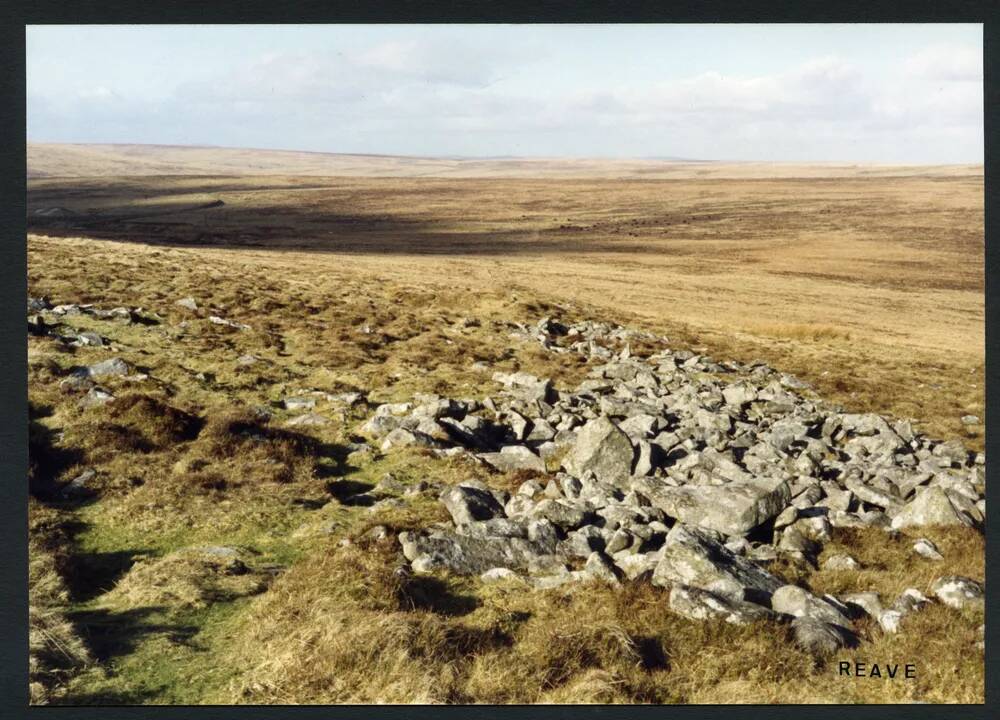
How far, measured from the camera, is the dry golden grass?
741 cm

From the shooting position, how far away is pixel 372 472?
12.7 metres

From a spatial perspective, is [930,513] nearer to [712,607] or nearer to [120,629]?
[712,607]

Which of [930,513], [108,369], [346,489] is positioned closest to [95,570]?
[346,489]

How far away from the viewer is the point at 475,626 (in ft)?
26.7

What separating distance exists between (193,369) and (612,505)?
11.4 meters

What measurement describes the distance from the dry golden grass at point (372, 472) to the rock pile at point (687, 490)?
1.42 feet

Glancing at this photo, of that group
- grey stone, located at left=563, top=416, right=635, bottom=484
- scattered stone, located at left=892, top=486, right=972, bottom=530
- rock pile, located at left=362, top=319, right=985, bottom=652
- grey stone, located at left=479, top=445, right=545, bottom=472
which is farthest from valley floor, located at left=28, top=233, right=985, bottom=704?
grey stone, located at left=563, top=416, right=635, bottom=484

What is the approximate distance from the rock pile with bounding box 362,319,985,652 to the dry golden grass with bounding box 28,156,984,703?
432 mm

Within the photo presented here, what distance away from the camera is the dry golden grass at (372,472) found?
7.41 meters

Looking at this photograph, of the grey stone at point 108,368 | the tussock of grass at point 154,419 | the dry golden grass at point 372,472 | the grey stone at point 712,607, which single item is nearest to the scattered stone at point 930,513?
the dry golden grass at point 372,472

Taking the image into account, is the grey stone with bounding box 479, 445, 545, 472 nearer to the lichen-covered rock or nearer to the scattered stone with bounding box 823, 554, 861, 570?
the lichen-covered rock

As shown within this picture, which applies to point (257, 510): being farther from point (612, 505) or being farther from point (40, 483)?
point (612, 505)

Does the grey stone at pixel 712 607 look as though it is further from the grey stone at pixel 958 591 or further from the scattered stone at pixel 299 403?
the scattered stone at pixel 299 403

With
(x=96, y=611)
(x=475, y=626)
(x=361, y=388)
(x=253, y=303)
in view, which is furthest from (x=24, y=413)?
(x=253, y=303)
